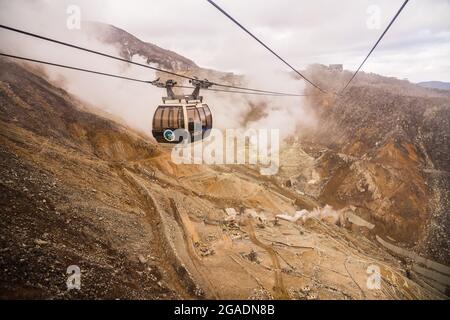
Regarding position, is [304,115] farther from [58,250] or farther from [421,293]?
[58,250]

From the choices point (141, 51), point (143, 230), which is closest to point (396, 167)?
point (143, 230)

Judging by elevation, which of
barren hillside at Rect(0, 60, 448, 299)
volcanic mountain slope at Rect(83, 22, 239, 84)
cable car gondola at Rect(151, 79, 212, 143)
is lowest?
barren hillside at Rect(0, 60, 448, 299)

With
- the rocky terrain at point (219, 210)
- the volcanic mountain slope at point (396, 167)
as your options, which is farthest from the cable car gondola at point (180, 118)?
the volcanic mountain slope at point (396, 167)

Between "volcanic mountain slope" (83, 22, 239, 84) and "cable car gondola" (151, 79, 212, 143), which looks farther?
"volcanic mountain slope" (83, 22, 239, 84)

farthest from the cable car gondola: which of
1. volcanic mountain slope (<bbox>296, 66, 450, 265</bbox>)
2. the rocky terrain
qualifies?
volcanic mountain slope (<bbox>296, 66, 450, 265</bbox>)

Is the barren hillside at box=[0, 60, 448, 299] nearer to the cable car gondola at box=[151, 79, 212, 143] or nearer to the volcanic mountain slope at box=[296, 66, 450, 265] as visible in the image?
the volcanic mountain slope at box=[296, 66, 450, 265]

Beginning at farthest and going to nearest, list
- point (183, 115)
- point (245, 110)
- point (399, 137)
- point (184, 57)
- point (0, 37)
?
point (184, 57), point (245, 110), point (0, 37), point (399, 137), point (183, 115)

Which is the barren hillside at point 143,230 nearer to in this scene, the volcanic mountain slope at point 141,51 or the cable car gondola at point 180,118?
the cable car gondola at point 180,118

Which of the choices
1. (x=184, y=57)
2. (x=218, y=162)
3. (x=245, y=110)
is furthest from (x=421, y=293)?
(x=184, y=57)

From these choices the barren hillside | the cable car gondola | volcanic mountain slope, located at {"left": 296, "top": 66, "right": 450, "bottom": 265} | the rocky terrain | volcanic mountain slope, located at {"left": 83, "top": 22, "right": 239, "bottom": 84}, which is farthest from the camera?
volcanic mountain slope, located at {"left": 83, "top": 22, "right": 239, "bottom": 84}

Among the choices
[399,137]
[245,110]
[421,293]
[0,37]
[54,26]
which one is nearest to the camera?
[421,293]
